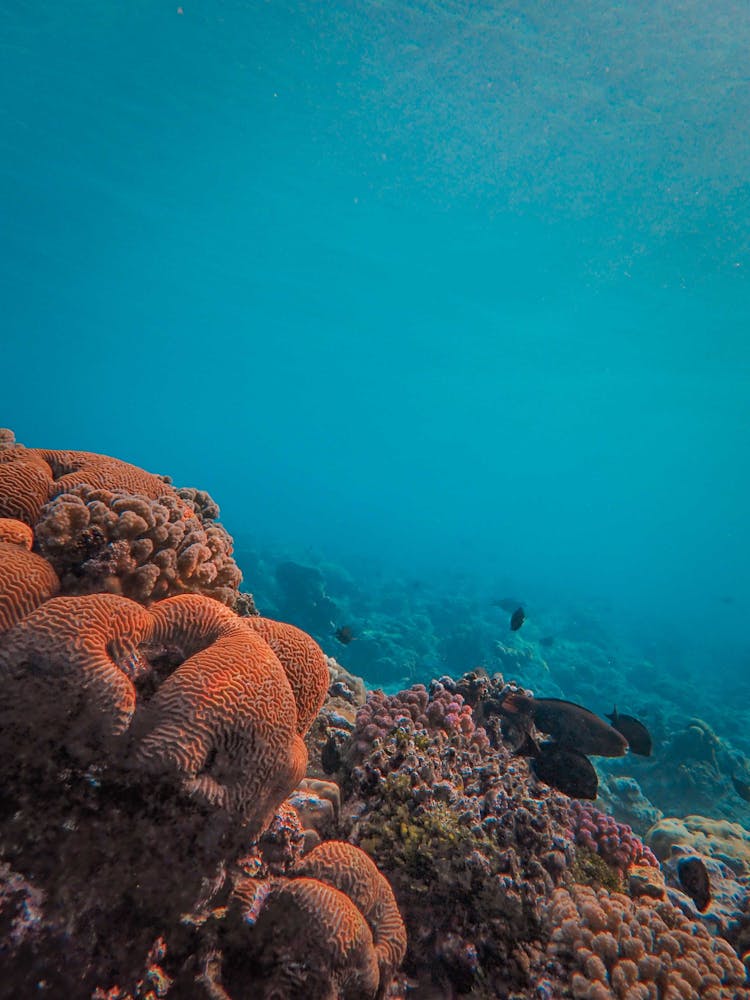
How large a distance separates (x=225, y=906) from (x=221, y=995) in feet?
1.06

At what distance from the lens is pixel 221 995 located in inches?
88.4

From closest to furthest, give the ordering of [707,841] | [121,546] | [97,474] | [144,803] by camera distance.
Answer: [144,803] → [121,546] → [97,474] → [707,841]

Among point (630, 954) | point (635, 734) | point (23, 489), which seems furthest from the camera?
point (635, 734)

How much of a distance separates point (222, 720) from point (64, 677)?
70 cm

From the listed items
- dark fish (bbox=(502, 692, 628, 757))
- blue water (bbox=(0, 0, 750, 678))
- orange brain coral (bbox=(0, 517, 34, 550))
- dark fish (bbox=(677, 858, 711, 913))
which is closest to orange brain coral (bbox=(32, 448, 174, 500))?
orange brain coral (bbox=(0, 517, 34, 550))

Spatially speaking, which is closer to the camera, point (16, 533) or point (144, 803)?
point (144, 803)

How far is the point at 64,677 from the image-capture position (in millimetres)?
2049

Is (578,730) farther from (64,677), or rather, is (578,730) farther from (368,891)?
(64,677)

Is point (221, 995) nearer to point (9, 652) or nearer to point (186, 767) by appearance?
point (186, 767)

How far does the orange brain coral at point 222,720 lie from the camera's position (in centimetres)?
211

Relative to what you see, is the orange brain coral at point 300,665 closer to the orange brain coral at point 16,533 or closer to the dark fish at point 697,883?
the orange brain coral at point 16,533

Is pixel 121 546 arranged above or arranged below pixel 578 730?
below

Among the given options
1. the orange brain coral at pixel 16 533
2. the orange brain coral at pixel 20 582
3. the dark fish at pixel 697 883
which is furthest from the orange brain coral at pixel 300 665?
the dark fish at pixel 697 883

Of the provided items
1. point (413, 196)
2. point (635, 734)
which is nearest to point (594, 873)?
point (635, 734)
